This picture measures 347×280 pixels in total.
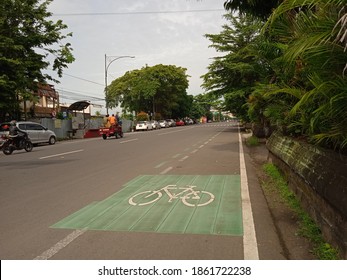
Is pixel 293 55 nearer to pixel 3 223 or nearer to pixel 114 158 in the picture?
pixel 3 223

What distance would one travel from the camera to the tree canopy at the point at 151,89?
5606cm

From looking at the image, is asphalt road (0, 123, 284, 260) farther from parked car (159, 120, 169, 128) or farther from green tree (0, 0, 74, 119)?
parked car (159, 120, 169, 128)

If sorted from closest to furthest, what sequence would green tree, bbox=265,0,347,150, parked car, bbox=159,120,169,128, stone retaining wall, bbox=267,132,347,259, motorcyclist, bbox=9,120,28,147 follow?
green tree, bbox=265,0,347,150 → stone retaining wall, bbox=267,132,347,259 → motorcyclist, bbox=9,120,28,147 → parked car, bbox=159,120,169,128

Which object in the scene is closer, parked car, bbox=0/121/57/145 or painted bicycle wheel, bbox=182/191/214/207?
painted bicycle wheel, bbox=182/191/214/207

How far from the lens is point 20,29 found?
2436cm

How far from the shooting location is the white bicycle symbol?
5672 millimetres

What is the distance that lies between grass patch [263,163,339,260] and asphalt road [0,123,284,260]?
14.7 inches

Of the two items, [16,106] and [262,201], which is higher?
[16,106]

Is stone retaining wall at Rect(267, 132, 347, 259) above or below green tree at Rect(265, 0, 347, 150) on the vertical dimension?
below

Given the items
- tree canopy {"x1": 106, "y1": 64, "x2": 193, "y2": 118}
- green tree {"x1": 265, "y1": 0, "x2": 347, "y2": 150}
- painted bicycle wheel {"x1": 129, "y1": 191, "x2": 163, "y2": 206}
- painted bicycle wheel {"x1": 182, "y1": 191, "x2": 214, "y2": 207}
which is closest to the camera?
green tree {"x1": 265, "y1": 0, "x2": 347, "y2": 150}

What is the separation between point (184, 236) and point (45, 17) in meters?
26.4

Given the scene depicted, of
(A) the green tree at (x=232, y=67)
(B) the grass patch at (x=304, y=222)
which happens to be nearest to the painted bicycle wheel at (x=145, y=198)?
(B) the grass patch at (x=304, y=222)

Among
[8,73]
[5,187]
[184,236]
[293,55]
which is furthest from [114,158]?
[8,73]

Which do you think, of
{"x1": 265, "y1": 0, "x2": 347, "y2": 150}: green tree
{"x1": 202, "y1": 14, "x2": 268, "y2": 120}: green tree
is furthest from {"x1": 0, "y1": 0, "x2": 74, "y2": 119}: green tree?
{"x1": 265, "y1": 0, "x2": 347, "y2": 150}: green tree
